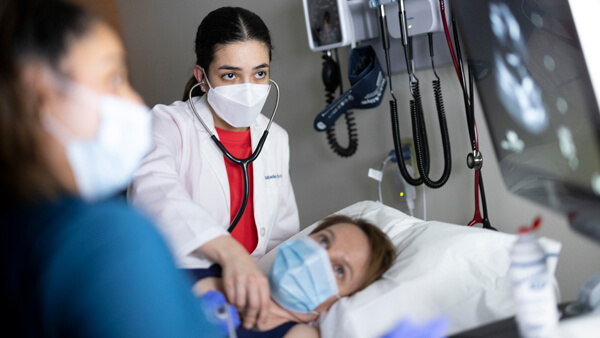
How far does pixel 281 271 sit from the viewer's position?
3.93 feet

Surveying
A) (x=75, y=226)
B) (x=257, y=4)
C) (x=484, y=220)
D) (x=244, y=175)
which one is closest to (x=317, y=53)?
(x=257, y=4)

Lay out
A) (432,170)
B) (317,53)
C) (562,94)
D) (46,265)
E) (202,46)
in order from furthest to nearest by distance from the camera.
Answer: (317,53), (432,170), (202,46), (562,94), (46,265)

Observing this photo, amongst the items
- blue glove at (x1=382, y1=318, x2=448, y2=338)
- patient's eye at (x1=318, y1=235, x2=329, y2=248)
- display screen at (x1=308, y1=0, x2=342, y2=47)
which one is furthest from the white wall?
blue glove at (x1=382, y1=318, x2=448, y2=338)

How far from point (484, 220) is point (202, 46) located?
1.02m

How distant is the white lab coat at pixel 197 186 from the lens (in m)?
1.31

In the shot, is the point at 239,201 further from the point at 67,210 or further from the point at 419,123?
the point at 67,210

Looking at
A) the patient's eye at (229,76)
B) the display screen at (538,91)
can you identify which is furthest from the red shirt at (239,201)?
the display screen at (538,91)

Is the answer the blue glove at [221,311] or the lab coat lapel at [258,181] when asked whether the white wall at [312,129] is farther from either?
the blue glove at [221,311]

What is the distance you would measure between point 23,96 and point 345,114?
1.59 meters

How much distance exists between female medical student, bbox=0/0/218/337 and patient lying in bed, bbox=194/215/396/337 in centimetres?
55

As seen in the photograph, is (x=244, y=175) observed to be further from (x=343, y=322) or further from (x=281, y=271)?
(x=343, y=322)

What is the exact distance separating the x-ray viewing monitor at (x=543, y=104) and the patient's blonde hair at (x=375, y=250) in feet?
1.12

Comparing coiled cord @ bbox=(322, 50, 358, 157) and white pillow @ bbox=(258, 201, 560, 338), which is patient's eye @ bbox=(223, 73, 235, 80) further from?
white pillow @ bbox=(258, 201, 560, 338)

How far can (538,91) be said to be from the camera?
3.31 feet
